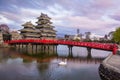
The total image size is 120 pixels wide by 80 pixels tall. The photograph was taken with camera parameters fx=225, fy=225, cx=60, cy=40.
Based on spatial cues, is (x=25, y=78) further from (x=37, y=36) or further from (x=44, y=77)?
(x=37, y=36)

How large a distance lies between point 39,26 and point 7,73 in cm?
7229

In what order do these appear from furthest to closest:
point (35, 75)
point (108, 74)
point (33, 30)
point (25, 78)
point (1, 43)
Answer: point (33, 30) < point (1, 43) < point (35, 75) < point (25, 78) < point (108, 74)

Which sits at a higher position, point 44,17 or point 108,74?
point 44,17

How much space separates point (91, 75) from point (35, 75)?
8087 millimetres

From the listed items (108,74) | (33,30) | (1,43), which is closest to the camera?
(108,74)

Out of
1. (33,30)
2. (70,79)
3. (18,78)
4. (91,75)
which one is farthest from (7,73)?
(33,30)

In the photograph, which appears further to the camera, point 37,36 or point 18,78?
point 37,36

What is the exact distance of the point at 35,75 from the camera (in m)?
31.8

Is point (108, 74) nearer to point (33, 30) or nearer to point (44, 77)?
point (44, 77)

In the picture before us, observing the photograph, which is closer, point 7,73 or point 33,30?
point 7,73

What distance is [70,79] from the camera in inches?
1174

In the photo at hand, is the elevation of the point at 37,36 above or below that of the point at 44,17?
below

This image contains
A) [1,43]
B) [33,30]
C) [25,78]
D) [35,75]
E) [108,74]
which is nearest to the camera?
[108,74]

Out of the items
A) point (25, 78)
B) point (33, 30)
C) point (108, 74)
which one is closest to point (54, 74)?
point (25, 78)
